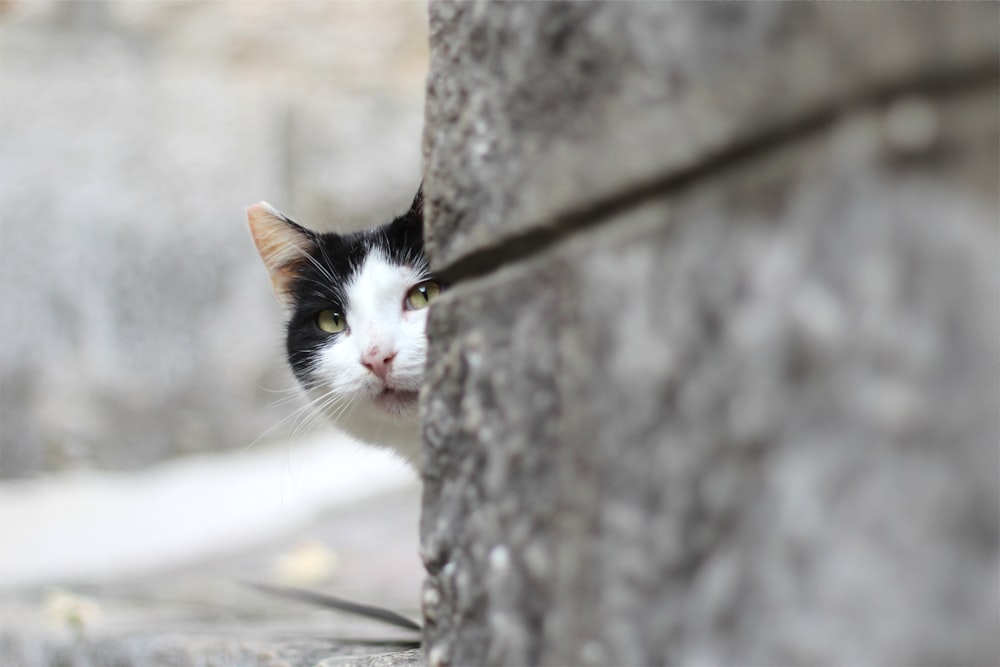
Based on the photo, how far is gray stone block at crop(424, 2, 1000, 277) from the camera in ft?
1.25

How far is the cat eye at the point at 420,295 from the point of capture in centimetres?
133

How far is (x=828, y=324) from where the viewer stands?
1.35 ft

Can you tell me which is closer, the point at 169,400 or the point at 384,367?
the point at 384,367

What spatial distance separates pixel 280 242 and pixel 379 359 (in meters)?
0.40

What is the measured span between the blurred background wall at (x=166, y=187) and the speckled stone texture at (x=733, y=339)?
308 cm

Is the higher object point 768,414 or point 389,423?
point 389,423

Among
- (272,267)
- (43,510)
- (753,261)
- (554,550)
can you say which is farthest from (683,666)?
(43,510)

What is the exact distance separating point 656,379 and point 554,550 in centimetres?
15

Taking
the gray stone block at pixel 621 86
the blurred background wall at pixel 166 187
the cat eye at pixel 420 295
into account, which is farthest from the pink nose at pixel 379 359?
the blurred background wall at pixel 166 187

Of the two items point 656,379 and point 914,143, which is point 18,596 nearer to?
→ point 656,379

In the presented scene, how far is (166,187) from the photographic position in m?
4.02

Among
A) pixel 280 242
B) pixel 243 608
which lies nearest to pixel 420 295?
pixel 280 242

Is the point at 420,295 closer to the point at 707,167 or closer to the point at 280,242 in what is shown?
the point at 280,242

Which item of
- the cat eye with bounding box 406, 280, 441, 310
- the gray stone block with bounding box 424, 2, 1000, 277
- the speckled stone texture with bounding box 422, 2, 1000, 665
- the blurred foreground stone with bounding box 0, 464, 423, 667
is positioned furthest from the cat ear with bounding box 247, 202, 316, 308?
the speckled stone texture with bounding box 422, 2, 1000, 665
